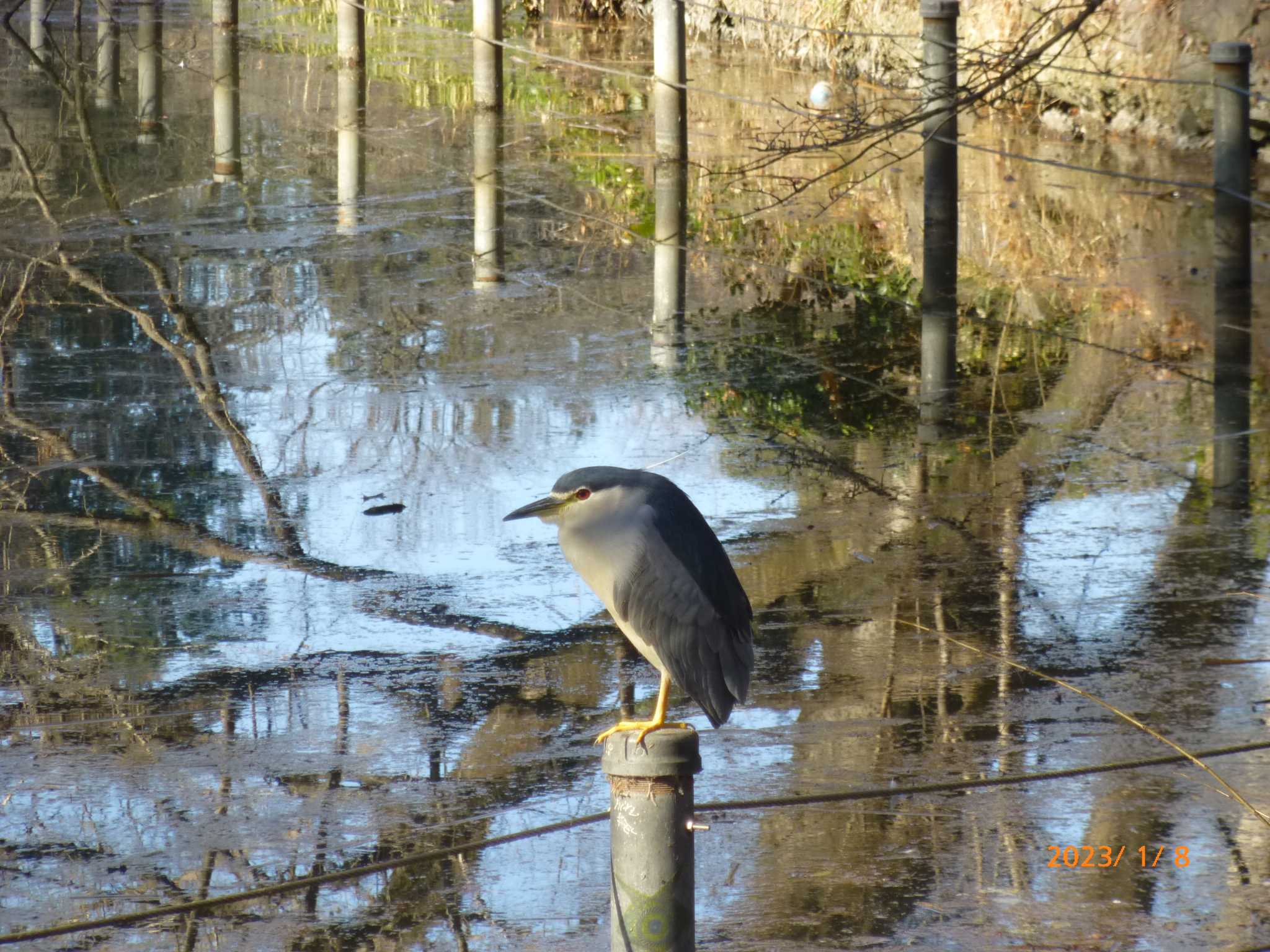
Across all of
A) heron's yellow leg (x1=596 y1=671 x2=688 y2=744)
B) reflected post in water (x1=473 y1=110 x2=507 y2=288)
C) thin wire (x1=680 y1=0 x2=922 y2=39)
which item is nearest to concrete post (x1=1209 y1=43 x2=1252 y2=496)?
thin wire (x1=680 y1=0 x2=922 y2=39)

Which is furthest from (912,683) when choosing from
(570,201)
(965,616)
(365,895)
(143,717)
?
(570,201)

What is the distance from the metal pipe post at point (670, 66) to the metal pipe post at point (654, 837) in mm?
7815

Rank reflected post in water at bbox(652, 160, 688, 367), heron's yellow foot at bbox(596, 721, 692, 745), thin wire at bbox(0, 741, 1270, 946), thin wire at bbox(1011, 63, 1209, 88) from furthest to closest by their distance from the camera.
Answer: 1. reflected post in water at bbox(652, 160, 688, 367)
2. thin wire at bbox(1011, 63, 1209, 88)
3. thin wire at bbox(0, 741, 1270, 946)
4. heron's yellow foot at bbox(596, 721, 692, 745)

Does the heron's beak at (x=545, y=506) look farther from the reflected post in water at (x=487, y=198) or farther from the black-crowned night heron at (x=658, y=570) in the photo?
the reflected post in water at (x=487, y=198)

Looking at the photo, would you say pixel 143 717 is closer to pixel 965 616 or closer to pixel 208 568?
pixel 208 568

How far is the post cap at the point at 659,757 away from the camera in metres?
2.49

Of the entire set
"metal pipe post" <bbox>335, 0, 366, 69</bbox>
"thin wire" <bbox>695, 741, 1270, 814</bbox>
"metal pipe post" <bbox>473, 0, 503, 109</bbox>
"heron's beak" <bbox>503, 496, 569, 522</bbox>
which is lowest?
"thin wire" <bbox>695, 741, 1270, 814</bbox>

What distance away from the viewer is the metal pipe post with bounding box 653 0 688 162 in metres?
9.91

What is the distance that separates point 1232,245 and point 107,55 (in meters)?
11.6

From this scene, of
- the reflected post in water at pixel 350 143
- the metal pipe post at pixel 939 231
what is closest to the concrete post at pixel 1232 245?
the metal pipe post at pixel 939 231

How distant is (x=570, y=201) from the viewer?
399 inches

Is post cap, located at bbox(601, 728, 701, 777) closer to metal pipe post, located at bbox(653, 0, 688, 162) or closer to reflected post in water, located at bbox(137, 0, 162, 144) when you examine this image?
metal pipe post, located at bbox(653, 0, 688, 162)

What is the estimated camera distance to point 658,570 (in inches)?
118
